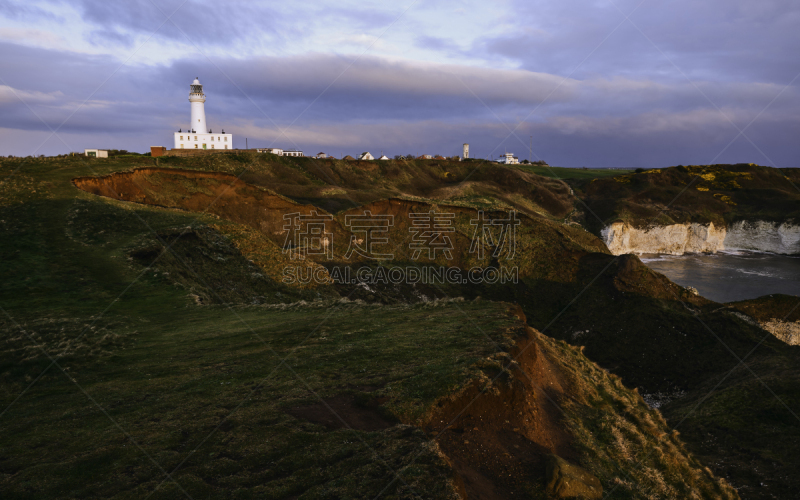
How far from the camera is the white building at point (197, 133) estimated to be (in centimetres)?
6731

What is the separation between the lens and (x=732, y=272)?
63062 mm

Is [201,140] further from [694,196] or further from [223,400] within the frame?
[694,196]

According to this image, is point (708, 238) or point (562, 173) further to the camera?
point (562, 173)

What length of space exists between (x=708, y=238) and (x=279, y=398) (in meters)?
93.6

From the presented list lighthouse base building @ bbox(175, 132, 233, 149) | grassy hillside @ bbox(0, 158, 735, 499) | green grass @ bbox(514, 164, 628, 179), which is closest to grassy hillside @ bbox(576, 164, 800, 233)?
green grass @ bbox(514, 164, 628, 179)

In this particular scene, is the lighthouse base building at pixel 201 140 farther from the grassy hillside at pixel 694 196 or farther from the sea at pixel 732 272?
the sea at pixel 732 272

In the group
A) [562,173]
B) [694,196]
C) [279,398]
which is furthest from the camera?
[562,173]

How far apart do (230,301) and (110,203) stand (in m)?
14.2

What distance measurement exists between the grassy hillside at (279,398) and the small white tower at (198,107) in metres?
50.9

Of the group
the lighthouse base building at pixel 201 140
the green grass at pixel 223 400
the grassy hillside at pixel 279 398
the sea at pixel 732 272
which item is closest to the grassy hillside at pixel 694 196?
the sea at pixel 732 272

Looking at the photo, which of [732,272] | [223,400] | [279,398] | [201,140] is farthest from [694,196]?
[223,400]

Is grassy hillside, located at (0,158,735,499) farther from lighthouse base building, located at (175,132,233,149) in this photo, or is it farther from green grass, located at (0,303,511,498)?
lighthouse base building, located at (175,132,233,149)

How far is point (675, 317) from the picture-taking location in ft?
98.8

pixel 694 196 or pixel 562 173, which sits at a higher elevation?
pixel 562 173
